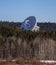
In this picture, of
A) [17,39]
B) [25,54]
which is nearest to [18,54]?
[25,54]

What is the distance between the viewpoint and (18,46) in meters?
29.7

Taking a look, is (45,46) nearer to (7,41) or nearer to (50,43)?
(50,43)

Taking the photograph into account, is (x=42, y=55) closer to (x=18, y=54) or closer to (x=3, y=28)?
(x=18, y=54)

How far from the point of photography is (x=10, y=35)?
32.2m

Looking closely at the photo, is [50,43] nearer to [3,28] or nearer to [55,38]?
[55,38]

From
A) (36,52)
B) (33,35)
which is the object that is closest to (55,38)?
(33,35)

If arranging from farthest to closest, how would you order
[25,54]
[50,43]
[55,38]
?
[55,38] < [50,43] < [25,54]

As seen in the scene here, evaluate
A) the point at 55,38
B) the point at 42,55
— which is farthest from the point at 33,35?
the point at 42,55

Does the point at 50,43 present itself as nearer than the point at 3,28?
Yes

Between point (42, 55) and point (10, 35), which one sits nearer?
point (42, 55)

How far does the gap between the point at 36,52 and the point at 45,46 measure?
1311 millimetres

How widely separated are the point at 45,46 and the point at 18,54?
2836 mm

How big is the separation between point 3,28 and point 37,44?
16.0 feet

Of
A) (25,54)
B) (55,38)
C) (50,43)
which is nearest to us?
(25,54)
